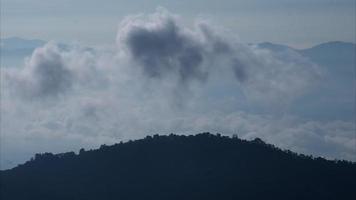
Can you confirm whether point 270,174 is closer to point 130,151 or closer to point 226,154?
point 226,154

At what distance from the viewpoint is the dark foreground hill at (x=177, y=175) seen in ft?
581

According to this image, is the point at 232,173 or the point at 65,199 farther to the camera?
the point at 232,173

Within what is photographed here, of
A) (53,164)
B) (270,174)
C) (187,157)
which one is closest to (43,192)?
(53,164)

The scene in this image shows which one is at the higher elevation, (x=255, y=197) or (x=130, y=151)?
(x=130, y=151)

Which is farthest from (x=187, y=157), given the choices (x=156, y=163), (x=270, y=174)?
(x=270, y=174)

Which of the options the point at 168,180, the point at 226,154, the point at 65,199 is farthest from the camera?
the point at 226,154

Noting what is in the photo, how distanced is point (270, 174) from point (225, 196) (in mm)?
15244

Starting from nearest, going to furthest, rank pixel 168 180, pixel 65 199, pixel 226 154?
1. pixel 65 199
2. pixel 168 180
3. pixel 226 154

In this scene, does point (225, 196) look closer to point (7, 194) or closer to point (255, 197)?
point (255, 197)

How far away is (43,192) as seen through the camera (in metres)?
175

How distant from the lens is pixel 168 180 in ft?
602

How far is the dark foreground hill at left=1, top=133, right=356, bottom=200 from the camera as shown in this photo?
581 ft

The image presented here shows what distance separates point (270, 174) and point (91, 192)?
38853 mm

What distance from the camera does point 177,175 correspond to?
186 m
